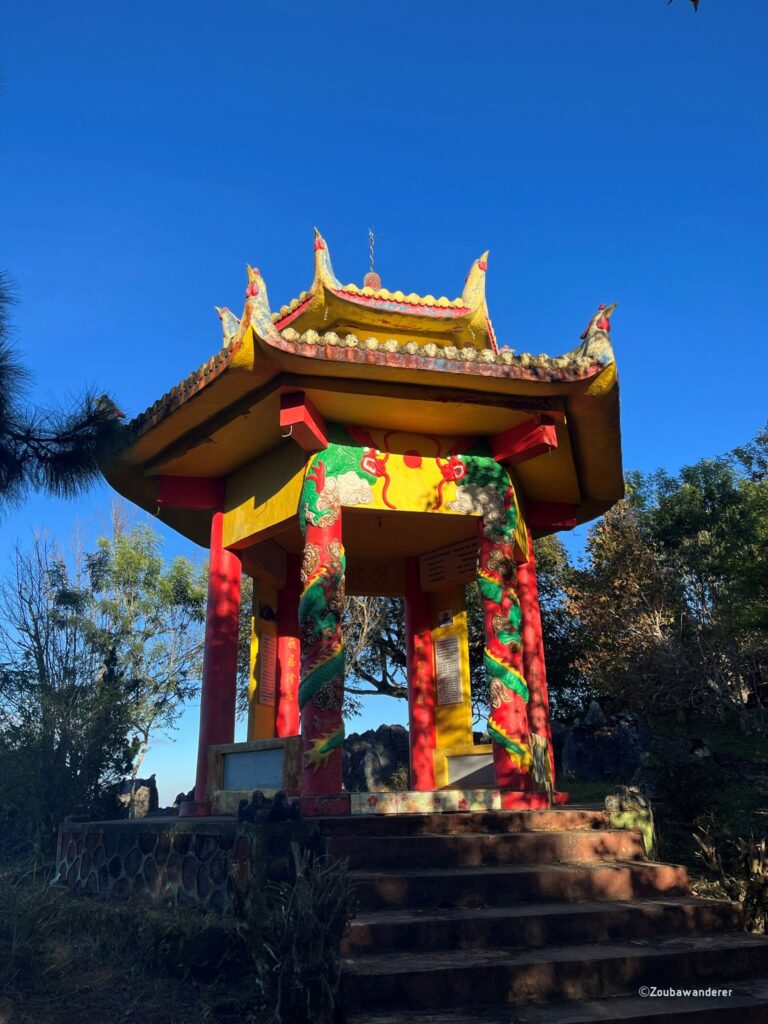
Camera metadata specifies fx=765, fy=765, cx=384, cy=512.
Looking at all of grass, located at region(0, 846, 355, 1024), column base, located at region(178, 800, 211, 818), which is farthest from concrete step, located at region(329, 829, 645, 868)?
column base, located at region(178, 800, 211, 818)

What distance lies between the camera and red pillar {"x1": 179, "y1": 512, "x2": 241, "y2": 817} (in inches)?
387

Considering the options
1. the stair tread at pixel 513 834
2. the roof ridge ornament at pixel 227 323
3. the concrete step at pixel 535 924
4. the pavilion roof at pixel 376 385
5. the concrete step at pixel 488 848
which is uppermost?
the roof ridge ornament at pixel 227 323

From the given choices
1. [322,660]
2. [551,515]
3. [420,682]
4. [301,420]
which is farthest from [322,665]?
[551,515]

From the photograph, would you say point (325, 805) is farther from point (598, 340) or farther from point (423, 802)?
point (598, 340)

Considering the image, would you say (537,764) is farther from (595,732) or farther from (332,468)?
(595,732)

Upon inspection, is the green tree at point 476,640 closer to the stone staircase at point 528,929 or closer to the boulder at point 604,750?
the boulder at point 604,750

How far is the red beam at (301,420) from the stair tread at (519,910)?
4.91 meters

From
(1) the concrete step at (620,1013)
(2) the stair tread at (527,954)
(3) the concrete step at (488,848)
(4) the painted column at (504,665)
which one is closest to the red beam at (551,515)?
(4) the painted column at (504,665)

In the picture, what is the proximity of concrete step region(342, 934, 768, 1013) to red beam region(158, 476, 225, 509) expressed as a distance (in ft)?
23.4

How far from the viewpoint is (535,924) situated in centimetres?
545

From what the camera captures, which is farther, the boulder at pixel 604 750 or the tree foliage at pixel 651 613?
the tree foliage at pixel 651 613

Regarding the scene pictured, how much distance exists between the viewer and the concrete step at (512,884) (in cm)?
570

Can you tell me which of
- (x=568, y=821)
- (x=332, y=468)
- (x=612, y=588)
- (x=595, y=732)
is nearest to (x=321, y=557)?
(x=332, y=468)

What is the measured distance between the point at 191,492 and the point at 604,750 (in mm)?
12322
